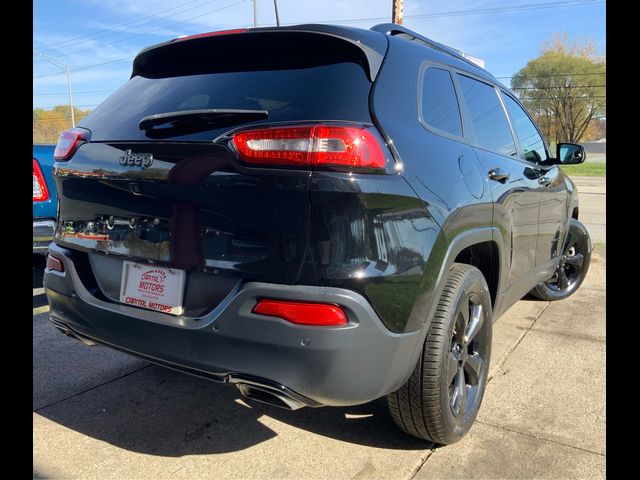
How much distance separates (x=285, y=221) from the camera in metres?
1.91

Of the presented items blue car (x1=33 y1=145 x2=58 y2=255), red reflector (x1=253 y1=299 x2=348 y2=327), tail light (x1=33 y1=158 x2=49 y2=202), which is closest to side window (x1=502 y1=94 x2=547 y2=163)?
red reflector (x1=253 y1=299 x2=348 y2=327)

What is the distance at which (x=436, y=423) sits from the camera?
7.89ft

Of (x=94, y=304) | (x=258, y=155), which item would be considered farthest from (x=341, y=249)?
(x=94, y=304)

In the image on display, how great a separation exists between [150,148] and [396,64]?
1.08m

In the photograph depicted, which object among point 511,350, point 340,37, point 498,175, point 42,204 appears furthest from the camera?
point 42,204

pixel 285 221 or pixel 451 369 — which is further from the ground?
pixel 285 221

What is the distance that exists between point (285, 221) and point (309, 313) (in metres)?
0.33

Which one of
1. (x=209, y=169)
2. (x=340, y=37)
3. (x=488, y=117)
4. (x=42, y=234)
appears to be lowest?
(x=42, y=234)

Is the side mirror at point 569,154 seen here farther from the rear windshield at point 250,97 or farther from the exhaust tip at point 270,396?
the exhaust tip at point 270,396

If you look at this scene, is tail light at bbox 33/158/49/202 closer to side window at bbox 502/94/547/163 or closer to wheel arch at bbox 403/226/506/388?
wheel arch at bbox 403/226/506/388

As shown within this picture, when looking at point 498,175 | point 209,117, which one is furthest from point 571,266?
point 209,117

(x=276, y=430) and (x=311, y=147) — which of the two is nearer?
(x=311, y=147)

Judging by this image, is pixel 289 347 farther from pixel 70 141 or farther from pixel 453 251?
pixel 70 141
